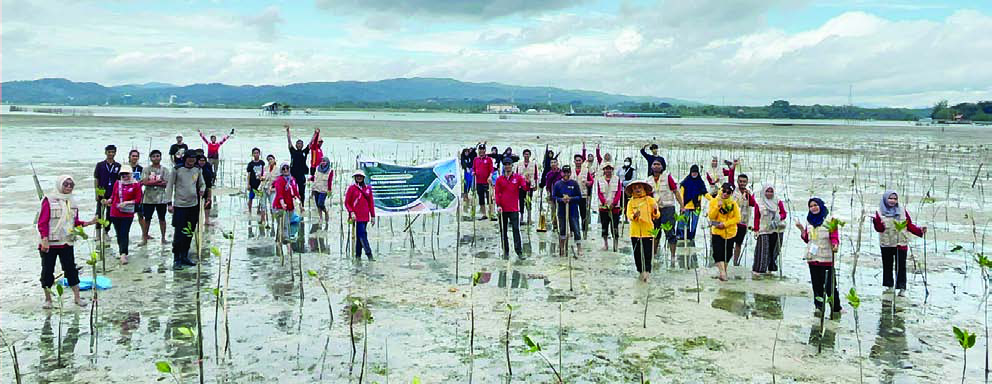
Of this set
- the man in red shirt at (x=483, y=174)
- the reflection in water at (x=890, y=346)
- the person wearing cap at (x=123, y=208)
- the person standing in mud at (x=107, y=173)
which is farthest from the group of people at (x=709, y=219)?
the person standing in mud at (x=107, y=173)

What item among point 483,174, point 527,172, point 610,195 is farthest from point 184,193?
point 527,172

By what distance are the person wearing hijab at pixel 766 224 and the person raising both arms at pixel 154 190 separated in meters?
9.37

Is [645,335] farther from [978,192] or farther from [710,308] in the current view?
[978,192]

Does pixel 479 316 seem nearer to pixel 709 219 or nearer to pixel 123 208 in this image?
pixel 709 219

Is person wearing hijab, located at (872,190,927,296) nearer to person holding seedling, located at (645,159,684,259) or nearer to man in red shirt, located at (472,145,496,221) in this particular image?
person holding seedling, located at (645,159,684,259)

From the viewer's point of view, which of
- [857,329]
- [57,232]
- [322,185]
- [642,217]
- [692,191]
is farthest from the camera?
[322,185]

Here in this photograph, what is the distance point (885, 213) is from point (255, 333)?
832 centimetres

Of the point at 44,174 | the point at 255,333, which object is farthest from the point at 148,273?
the point at 44,174

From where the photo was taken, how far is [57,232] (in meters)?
8.54

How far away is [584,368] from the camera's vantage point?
7176 mm

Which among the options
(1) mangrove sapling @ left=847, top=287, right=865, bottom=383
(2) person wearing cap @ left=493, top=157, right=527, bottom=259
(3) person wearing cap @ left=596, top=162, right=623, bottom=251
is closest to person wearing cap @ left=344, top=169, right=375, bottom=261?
(2) person wearing cap @ left=493, top=157, right=527, bottom=259

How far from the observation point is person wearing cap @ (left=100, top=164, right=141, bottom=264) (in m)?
11.1

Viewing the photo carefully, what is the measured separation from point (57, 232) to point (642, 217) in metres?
7.56

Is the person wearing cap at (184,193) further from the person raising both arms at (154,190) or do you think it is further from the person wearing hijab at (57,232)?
the person wearing hijab at (57,232)
